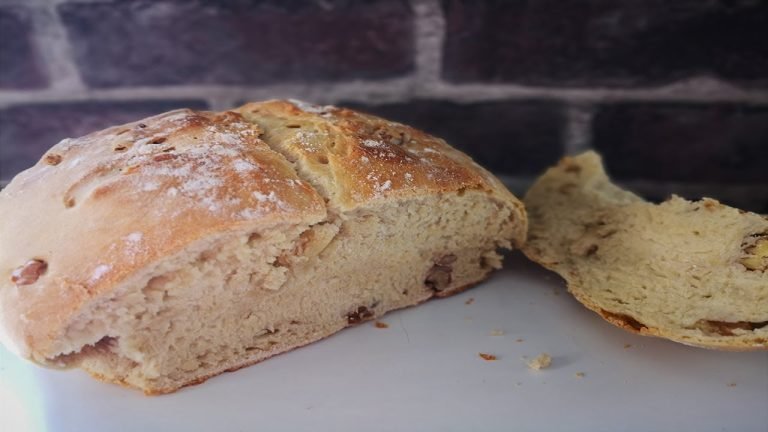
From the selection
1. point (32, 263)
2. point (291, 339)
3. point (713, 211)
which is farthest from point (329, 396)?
point (713, 211)

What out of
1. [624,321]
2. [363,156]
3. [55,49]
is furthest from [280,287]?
[55,49]

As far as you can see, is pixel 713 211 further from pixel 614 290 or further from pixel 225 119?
pixel 225 119

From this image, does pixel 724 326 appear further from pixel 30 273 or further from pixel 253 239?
pixel 30 273

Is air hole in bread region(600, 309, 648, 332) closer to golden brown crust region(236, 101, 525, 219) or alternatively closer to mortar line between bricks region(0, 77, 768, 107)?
golden brown crust region(236, 101, 525, 219)

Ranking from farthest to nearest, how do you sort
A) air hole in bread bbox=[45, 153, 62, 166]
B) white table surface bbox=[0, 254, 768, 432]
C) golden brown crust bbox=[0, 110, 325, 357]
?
air hole in bread bbox=[45, 153, 62, 166] → white table surface bbox=[0, 254, 768, 432] → golden brown crust bbox=[0, 110, 325, 357]

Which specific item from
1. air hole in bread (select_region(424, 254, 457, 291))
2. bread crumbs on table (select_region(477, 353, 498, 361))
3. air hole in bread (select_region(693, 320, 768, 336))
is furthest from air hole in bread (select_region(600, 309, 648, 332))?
air hole in bread (select_region(424, 254, 457, 291))

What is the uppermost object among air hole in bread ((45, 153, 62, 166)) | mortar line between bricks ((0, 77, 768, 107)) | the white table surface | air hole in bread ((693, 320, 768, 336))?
mortar line between bricks ((0, 77, 768, 107))
